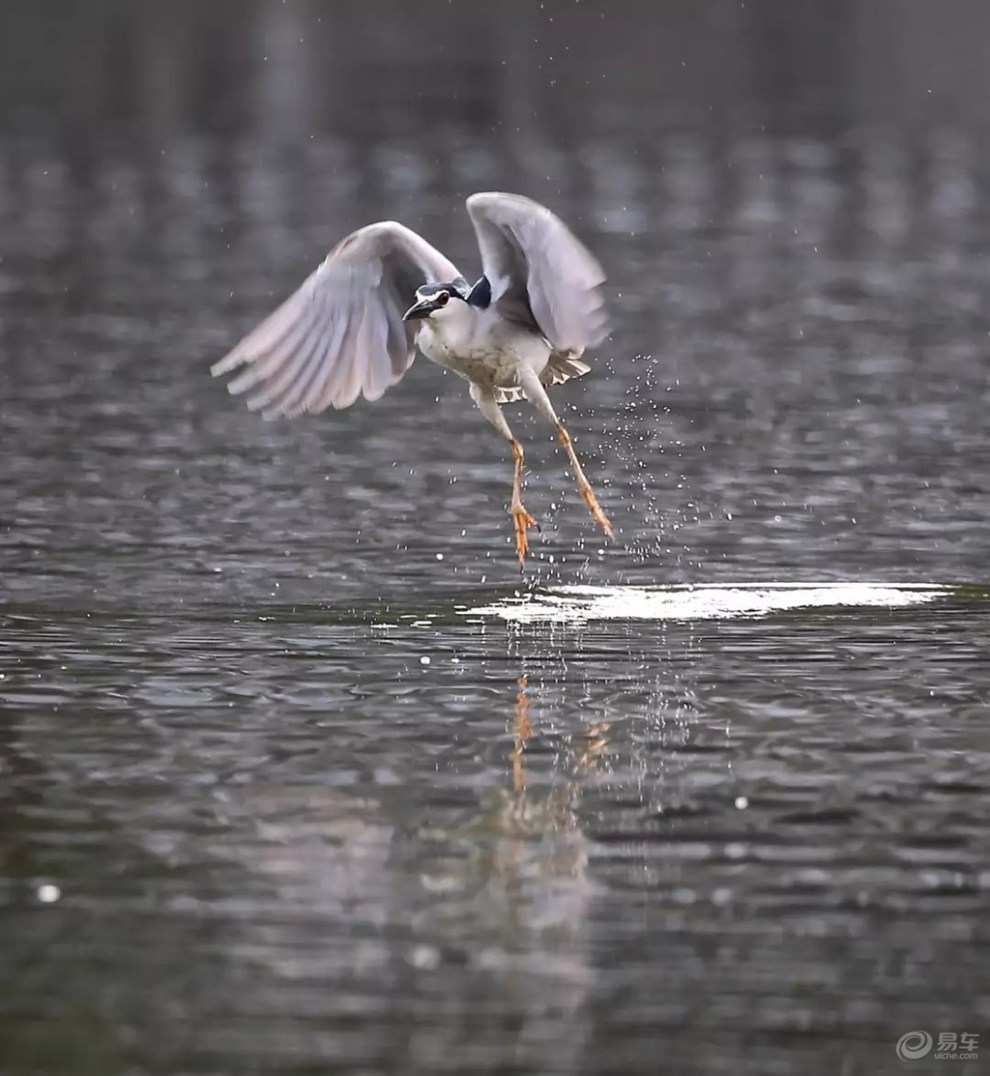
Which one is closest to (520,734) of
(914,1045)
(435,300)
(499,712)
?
(499,712)

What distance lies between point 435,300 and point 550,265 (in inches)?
38.0

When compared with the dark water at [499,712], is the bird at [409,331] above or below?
above

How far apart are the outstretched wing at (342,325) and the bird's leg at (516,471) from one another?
2.03 feet

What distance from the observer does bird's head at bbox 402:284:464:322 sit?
52.4 feet

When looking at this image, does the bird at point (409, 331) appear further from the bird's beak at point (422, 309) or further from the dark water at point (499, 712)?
the dark water at point (499, 712)

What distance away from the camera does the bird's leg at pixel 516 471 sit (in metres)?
16.1

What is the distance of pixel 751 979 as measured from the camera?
930 centimetres

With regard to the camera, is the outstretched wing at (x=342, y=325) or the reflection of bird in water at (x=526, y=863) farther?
the outstretched wing at (x=342, y=325)

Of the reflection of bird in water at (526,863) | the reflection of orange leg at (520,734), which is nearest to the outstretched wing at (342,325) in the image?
the reflection of orange leg at (520,734)

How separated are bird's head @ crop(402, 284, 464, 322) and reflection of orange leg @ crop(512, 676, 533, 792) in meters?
2.78

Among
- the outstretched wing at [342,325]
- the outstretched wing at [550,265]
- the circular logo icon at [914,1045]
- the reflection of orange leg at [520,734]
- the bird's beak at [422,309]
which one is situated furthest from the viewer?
the outstretched wing at [342,325]

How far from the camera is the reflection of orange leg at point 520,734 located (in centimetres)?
1195

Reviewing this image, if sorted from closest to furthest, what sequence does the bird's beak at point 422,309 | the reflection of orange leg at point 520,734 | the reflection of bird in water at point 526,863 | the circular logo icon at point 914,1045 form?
the circular logo icon at point 914,1045 → the reflection of bird in water at point 526,863 → the reflection of orange leg at point 520,734 → the bird's beak at point 422,309

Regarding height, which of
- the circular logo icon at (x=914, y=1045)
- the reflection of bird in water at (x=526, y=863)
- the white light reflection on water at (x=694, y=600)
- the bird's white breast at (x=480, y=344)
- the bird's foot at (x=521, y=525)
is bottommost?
the circular logo icon at (x=914, y=1045)
